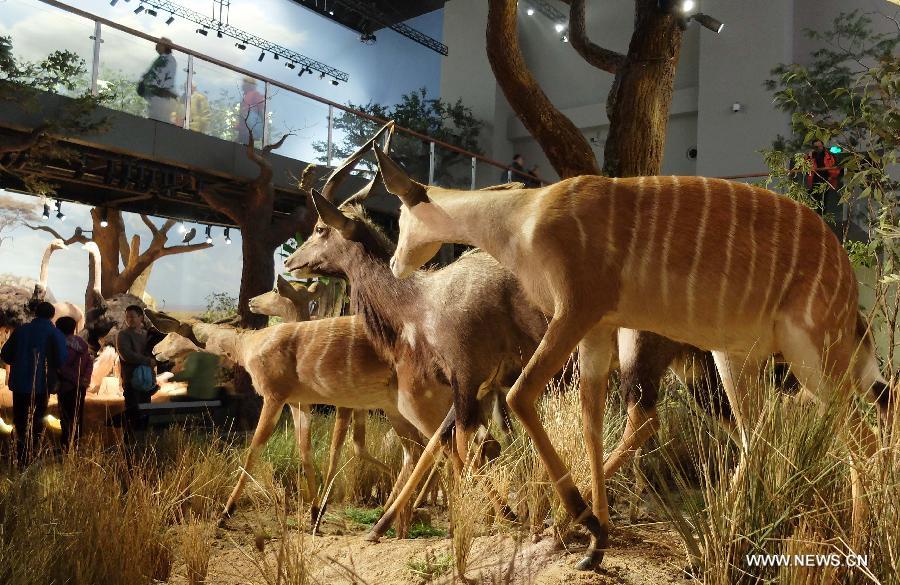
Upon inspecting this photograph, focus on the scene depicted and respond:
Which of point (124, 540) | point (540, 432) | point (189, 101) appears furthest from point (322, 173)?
point (540, 432)

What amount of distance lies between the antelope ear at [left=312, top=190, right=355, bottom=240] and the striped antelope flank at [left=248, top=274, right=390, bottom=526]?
1.13 m

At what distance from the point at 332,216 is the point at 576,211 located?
1.61 meters

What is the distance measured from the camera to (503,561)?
2.27 m

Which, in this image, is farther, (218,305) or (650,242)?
(218,305)

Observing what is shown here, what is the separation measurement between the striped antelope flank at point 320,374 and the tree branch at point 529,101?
6.53 feet

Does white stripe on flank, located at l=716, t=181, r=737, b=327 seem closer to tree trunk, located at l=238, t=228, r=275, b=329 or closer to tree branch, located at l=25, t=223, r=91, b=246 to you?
tree trunk, located at l=238, t=228, r=275, b=329

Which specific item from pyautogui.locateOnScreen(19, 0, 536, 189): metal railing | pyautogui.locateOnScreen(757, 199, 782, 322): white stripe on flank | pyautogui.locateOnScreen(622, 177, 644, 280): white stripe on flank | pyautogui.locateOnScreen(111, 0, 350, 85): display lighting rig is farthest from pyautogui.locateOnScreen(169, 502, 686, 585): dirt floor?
pyautogui.locateOnScreen(111, 0, 350, 85): display lighting rig

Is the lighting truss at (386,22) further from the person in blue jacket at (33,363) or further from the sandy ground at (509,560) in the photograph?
the sandy ground at (509,560)

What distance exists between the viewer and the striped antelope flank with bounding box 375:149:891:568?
1.92m

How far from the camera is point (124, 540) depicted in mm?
2816

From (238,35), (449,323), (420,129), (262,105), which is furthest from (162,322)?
(420,129)

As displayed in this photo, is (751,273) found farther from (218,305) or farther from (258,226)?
(218,305)

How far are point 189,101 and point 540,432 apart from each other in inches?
240

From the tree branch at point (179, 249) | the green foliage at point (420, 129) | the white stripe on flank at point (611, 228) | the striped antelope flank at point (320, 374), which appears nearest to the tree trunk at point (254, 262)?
the green foliage at point (420, 129)
